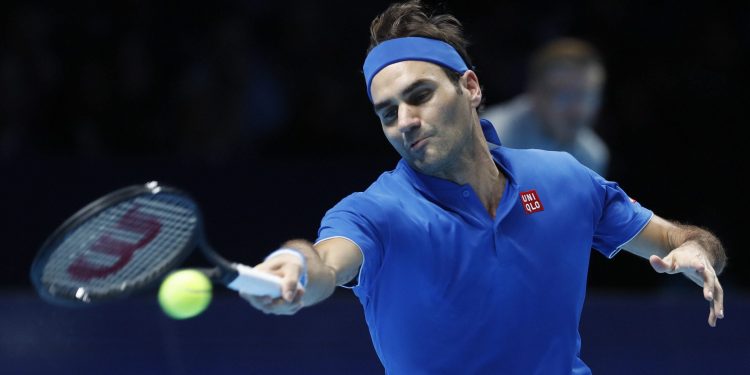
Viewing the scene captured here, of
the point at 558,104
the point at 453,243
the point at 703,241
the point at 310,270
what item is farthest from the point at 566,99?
the point at 310,270

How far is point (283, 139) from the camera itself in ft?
22.5

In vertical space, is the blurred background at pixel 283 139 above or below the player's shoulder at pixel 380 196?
below

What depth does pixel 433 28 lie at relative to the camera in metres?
3.15

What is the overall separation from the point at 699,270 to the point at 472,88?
752 mm

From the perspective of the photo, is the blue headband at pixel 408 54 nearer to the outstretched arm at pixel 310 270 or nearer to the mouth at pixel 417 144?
the mouth at pixel 417 144

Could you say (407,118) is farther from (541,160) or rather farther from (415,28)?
(541,160)

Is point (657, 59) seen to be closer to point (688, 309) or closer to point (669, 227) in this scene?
point (688, 309)

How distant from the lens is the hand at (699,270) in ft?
9.58

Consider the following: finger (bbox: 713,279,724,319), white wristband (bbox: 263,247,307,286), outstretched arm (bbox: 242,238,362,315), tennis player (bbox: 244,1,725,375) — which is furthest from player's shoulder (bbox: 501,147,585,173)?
white wristband (bbox: 263,247,307,286)

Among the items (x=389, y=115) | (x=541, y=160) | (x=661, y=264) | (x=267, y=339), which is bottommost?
(x=267, y=339)

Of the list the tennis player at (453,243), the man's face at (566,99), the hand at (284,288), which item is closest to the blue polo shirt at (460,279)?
the tennis player at (453,243)

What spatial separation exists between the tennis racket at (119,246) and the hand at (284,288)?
0.13 meters

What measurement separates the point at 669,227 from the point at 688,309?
206 cm

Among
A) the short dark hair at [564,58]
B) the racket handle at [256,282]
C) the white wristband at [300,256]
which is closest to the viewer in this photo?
the racket handle at [256,282]
